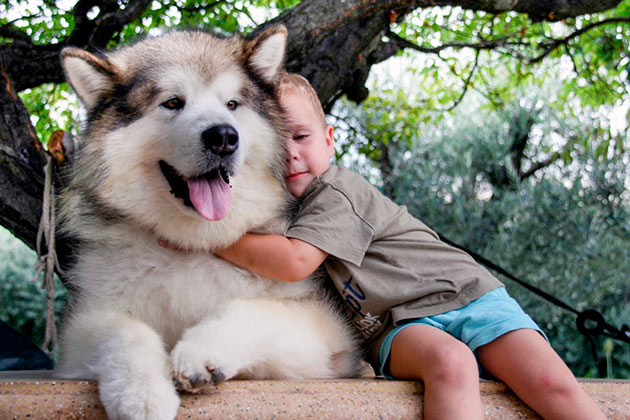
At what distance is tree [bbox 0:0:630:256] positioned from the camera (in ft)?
10.6

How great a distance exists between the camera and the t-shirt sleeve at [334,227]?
7.66 feet

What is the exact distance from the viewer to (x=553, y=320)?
5.23m

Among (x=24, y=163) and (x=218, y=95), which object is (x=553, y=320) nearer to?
(x=218, y=95)

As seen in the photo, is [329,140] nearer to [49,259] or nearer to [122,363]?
[49,259]

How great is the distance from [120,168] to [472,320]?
Answer: 1583 mm

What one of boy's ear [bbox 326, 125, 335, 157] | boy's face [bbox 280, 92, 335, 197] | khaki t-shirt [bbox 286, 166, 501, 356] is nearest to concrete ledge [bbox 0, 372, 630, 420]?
khaki t-shirt [bbox 286, 166, 501, 356]

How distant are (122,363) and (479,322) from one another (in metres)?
1.42

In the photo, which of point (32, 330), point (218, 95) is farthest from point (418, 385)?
point (32, 330)

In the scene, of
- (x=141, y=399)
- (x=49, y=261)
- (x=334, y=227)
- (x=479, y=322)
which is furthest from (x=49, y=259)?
(x=479, y=322)

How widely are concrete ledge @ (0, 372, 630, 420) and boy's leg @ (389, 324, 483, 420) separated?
0.24 ft

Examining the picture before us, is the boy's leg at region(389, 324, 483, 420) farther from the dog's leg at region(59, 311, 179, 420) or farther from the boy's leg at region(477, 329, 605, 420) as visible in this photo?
the dog's leg at region(59, 311, 179, 420)

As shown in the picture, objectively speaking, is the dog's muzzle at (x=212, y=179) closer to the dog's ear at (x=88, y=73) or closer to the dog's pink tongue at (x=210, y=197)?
the dog's pink tongue at (x=210, y=197)

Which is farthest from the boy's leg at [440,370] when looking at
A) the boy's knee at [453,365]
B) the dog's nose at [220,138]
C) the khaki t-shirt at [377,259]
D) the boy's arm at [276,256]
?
the dog's nose at [220,138]

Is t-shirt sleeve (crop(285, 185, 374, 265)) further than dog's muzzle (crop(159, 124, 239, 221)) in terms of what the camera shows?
Yes
